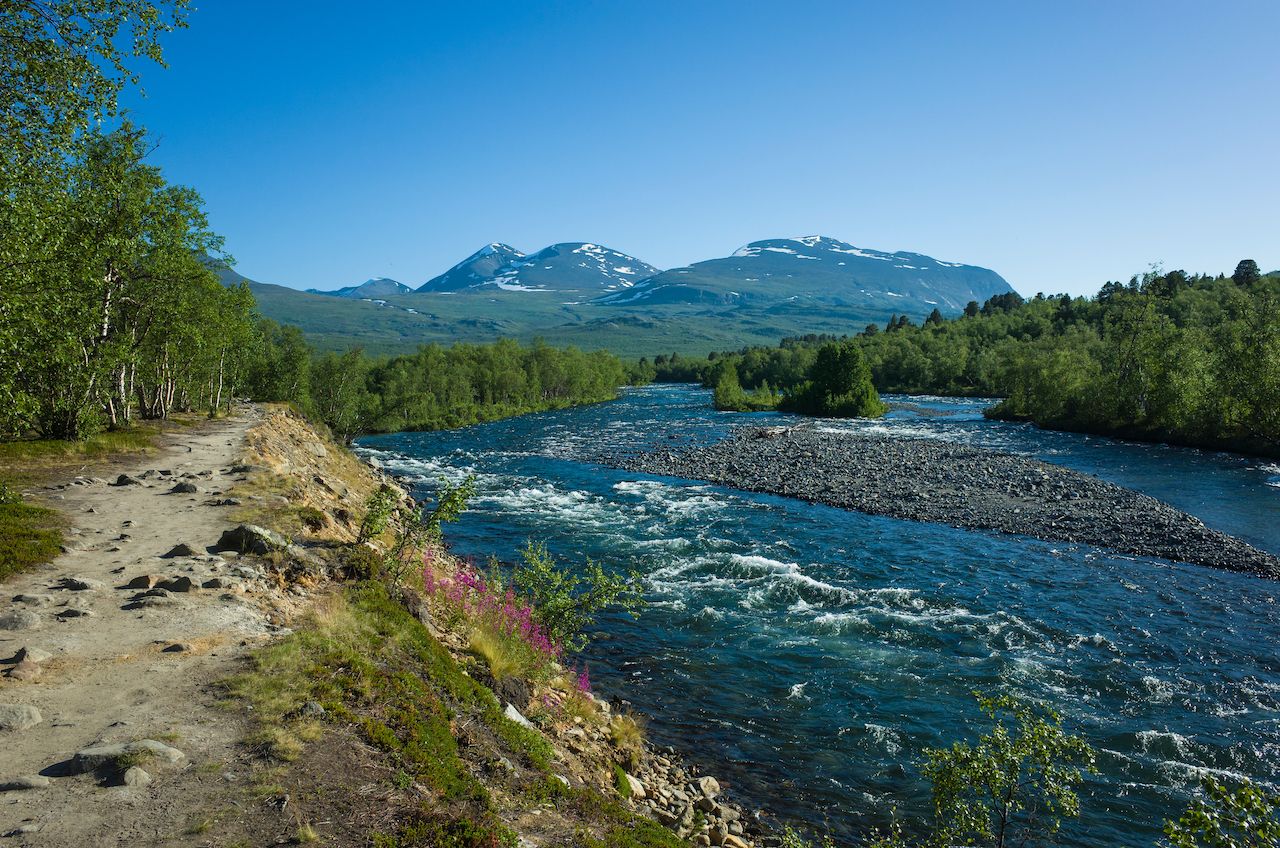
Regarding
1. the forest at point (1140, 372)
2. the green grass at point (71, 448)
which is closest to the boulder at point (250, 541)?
the green grass at point (71, 448)

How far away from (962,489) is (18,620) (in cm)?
3979

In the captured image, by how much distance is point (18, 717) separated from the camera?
25.0 ft

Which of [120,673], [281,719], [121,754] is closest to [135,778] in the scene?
[121,754]

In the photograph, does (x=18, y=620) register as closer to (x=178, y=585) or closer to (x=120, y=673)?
(x=178, y=585)

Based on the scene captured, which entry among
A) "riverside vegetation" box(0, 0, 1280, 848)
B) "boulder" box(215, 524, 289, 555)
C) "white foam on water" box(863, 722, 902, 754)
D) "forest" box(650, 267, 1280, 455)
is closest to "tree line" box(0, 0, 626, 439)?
"riverside vegetation" box(0, 0, 1280, 848)

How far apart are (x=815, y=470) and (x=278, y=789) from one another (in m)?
41.4

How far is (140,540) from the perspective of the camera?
14.4 m

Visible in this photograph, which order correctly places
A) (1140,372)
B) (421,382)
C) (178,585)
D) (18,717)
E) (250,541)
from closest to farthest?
(18,717), (178,585), (250,541), (1140,372), (421,382)

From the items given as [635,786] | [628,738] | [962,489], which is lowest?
[628,738]

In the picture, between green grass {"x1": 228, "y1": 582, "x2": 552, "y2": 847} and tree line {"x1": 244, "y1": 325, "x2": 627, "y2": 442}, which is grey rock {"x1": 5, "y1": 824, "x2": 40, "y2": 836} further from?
tree line {"x1": 244, "y1": 325, "x2": 627, "y2": 442}

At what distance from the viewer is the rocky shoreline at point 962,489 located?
90.9ft

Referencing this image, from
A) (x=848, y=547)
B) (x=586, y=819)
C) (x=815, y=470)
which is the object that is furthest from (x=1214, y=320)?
(x=586, y=819)

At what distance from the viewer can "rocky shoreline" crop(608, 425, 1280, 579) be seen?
2770 cm

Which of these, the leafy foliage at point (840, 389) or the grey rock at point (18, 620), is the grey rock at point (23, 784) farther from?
the leafy foliage at point (840, 389)
